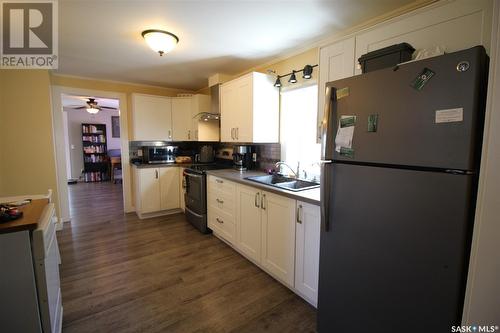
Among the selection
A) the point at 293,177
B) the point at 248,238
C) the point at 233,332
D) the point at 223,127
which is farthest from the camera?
the point at 223,127

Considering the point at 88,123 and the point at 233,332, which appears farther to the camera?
the point at 88,123

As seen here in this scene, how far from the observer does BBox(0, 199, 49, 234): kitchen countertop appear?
1164 millimetres

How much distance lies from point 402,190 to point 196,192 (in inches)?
111

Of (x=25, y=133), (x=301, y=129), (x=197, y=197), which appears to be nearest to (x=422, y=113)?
(x=301, y=129)

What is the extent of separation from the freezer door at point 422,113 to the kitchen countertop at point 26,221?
5.64 feet

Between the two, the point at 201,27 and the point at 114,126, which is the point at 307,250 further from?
the point at 114,126

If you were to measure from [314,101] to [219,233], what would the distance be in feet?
6.69

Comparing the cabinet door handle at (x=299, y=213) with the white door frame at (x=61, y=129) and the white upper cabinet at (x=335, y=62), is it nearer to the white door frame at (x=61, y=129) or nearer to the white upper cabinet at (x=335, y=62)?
the white upper cabinet at (x=335, y=62)

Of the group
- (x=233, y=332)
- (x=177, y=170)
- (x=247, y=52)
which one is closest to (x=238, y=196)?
(x=233, y=332)

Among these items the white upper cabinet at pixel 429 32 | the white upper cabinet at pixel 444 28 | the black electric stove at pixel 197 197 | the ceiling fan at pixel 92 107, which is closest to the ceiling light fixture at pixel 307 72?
the white upper cabinet at pixel 429 32

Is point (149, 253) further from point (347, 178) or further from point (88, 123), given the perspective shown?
point (88, 123)

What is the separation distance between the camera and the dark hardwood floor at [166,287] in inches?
68.4

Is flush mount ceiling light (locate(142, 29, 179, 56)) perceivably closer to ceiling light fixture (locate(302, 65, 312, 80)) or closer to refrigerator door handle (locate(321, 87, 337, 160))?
ceiling light fixture (locate(302, 65, 312, 80))

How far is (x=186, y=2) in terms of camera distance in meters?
1.78
